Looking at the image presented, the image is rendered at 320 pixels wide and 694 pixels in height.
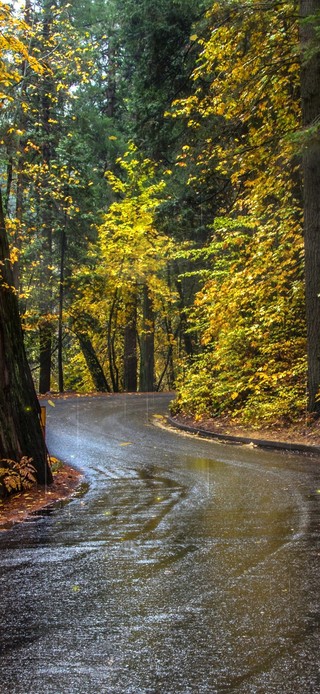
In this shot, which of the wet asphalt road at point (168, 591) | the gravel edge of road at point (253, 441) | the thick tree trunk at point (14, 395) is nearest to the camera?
the wet asphalt road at point (168, 591)

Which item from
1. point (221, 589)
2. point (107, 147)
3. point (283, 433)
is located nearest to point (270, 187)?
point (283, 433)

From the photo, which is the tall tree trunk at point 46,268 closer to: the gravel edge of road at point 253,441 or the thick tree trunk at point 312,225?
the gravel edge of road at point 253,441

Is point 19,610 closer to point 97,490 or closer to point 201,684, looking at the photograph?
point 201,684

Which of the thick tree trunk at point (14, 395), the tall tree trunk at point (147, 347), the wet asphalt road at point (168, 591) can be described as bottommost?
the wet asphalt road at point (168, 591)

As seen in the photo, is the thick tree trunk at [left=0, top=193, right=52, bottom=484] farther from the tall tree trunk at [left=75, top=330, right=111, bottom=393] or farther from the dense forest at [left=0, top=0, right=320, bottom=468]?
the tall tree trunk at [left=75, top=330, right=111, bottom=393]

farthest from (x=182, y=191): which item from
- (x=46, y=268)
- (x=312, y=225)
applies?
(x=312, y=225)

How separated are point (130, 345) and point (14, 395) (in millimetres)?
→ 24827

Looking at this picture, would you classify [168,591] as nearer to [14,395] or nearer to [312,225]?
[14,395]

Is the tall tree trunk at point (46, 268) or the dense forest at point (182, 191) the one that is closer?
the dense forest at point (182, 191)

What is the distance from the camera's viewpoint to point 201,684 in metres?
2.93

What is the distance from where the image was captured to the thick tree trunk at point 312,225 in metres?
13.4

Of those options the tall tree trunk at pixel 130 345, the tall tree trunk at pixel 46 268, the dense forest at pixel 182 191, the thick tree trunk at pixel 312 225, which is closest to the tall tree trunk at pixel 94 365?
the dense forest at pixel 182 191

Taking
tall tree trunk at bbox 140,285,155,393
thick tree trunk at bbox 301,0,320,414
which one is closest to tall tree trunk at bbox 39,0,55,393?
tall tree trunk at bbox 140,285,155,393

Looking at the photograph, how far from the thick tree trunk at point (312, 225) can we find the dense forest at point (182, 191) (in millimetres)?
30
